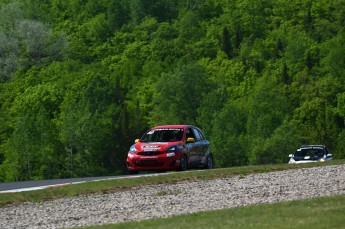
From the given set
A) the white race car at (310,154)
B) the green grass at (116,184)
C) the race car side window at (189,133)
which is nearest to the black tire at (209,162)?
the race car side window at (189,133)

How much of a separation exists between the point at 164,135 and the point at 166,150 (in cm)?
114

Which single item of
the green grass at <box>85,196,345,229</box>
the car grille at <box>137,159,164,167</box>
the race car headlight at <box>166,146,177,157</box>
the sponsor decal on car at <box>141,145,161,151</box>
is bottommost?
the green grass at <box>85,196,345,229</box>

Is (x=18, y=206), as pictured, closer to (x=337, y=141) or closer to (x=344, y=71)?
(x=337, y=141)

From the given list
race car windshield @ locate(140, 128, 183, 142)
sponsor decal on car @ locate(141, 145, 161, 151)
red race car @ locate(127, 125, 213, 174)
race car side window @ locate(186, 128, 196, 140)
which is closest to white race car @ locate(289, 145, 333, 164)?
red race car @ locate(127, 125, 213, 174)

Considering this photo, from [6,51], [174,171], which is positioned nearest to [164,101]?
[6,51]

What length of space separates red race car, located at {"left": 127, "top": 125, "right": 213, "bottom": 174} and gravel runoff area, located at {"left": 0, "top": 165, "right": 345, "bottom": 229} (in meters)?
3.98

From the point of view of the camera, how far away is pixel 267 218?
16125mm

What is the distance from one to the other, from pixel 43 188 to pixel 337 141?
127 meters

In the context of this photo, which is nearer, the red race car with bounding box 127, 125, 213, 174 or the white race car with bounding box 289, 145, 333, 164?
the red race car with bounding box 127, 125, 213, 174

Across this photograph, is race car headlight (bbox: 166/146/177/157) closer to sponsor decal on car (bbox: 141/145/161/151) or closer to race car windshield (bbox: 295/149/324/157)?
sponsor decal on car (bbox: 141/145/161/151)

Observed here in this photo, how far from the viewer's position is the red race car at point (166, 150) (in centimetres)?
3050

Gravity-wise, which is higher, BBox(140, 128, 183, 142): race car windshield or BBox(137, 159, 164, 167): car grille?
BBox(140, 128, 183, 142): race car windshield

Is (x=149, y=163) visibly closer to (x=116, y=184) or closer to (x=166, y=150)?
(x=166, y=150)

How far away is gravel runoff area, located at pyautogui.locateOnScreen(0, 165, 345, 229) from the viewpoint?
61.1ft
